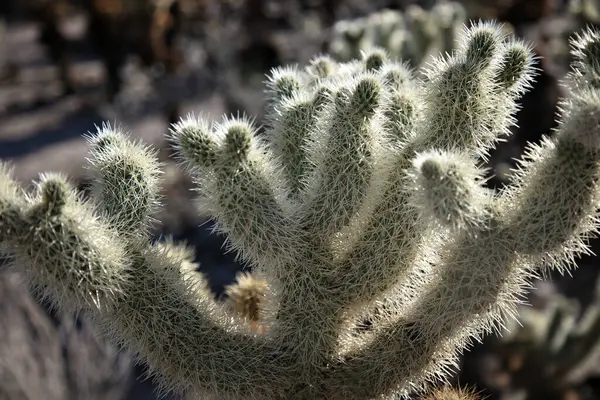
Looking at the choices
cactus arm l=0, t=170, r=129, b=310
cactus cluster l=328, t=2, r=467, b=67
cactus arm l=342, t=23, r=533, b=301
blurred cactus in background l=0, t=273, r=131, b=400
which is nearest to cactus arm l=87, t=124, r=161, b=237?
cactus arm l=0, t=170, r=129, b=310

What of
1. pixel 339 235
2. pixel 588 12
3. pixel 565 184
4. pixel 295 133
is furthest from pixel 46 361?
pixel 588 12

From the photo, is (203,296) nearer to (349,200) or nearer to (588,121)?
(349,200)

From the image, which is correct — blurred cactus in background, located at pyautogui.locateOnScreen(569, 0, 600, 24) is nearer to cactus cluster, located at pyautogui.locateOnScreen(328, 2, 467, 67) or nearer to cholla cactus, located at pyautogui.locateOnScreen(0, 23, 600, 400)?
cactus cluster, located at pyautogui.locateOnScreen(328, 2, 467, 67)

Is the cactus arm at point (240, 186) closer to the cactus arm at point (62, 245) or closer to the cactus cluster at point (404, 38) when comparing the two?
the cactus arm at point (62, 245)

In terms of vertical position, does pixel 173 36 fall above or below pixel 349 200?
above

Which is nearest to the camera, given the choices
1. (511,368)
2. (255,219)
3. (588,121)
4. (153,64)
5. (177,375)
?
(588,121)

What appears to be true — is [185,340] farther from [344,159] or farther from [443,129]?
[443,129]

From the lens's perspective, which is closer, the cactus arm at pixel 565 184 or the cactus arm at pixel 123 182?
the cactus arm at pixel 565 184

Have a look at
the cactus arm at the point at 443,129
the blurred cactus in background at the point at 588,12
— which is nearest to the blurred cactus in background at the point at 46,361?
the cactus arm at the point at 443,129

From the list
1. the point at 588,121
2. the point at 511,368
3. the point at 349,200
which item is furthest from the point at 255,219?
the point at 511,368
